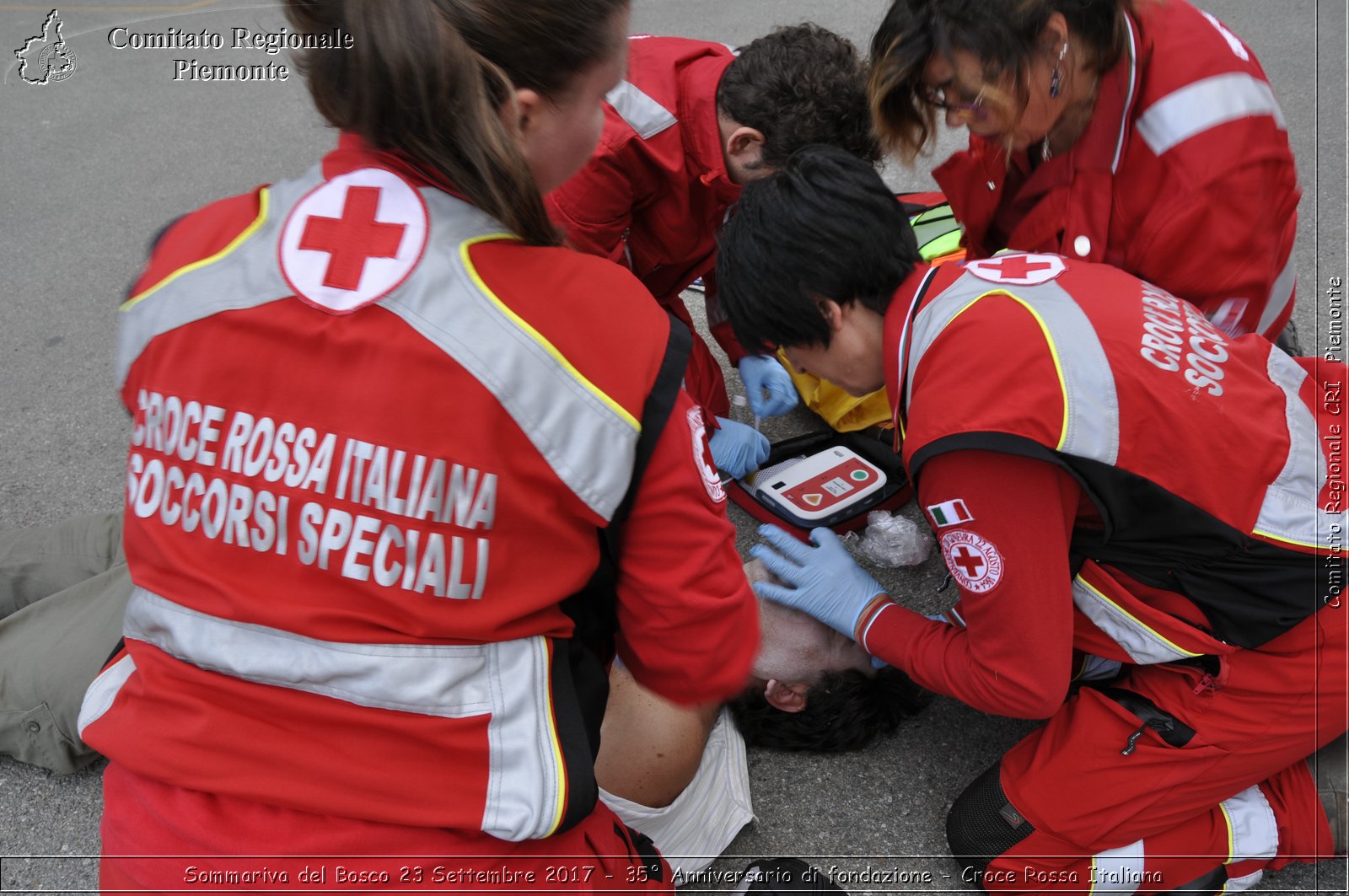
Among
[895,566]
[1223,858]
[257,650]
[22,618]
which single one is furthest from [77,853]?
[1223,858]

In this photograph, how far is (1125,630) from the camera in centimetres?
158

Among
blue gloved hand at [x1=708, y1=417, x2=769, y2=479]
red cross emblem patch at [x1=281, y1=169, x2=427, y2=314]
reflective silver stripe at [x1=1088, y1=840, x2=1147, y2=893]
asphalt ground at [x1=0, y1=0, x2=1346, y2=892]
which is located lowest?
asphalt ground at [x1=0, y1=0, x2=1346, y2=892]

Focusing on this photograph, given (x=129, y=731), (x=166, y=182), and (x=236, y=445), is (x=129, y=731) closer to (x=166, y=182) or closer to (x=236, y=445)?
(x=236, y=445)

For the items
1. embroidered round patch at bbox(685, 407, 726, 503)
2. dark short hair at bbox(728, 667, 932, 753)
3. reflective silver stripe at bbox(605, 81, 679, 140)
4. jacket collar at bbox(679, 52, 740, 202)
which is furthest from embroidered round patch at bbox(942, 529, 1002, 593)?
reflective silver stripe at bbox(605, 81, 679, 140)

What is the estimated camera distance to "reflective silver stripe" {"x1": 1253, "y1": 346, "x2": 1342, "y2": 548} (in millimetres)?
1446

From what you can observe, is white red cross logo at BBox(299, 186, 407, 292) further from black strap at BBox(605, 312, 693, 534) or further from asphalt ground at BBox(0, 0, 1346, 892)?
asphalt ground at BBox(0, 0, 1346, 892)

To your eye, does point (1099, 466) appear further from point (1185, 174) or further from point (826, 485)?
point (826, 485)

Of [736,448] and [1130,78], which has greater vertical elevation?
[1130,78]

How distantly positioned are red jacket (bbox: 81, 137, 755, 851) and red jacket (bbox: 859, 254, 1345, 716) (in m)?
0.50

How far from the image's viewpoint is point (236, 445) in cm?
97

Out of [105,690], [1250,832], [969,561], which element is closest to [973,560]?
[969,561]

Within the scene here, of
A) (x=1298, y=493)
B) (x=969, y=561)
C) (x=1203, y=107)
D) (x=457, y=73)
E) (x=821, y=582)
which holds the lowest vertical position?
(x=821, y=582)

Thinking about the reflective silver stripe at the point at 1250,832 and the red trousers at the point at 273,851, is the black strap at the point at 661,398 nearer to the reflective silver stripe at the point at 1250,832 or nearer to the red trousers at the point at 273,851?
the red trousers at the point at 273,851

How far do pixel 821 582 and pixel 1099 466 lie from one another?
2.37ft
